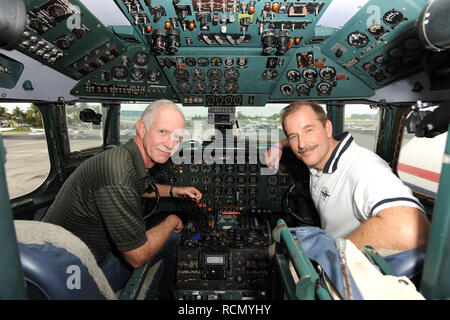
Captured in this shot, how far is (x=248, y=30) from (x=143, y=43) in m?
1.25

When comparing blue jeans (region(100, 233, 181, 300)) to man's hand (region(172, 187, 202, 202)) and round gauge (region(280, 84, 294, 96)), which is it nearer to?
man's hand (region(172, 187, 202, 202))

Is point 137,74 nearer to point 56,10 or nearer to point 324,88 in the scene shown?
point 56,10

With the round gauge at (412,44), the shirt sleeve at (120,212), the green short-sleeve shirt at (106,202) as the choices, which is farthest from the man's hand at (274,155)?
the shirt sleeve at (120,212)

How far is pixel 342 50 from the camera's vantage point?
2525 mm

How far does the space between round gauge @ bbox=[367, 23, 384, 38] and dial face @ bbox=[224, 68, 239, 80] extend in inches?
55.9

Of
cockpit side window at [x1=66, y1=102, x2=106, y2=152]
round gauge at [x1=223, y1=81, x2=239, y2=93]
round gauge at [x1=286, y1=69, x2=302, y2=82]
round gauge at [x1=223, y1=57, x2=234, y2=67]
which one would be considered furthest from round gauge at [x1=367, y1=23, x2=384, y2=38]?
cockpit side window at [x1=66, y1=102, x2=106, y2=152]

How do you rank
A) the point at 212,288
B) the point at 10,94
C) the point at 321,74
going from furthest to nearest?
the point at 321,74 < the point at 10,94 < the point at 212,288

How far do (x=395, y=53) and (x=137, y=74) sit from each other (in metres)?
2.96

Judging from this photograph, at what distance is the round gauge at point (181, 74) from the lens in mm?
2875

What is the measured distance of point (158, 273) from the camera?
1.50 m

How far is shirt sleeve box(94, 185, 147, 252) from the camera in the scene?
4.20ft

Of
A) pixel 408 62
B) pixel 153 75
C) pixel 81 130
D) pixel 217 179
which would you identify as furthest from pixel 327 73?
pixel 81 130
